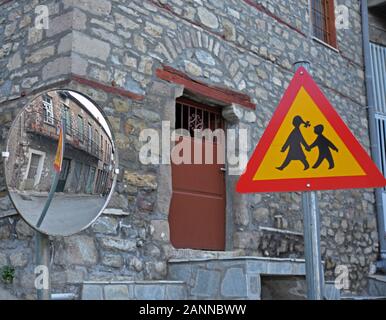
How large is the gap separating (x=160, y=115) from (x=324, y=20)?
13.9 ft

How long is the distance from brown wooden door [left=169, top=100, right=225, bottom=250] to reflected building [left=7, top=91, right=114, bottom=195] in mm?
2257

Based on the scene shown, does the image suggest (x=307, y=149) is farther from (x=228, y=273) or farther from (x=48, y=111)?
(x=228, y=273)

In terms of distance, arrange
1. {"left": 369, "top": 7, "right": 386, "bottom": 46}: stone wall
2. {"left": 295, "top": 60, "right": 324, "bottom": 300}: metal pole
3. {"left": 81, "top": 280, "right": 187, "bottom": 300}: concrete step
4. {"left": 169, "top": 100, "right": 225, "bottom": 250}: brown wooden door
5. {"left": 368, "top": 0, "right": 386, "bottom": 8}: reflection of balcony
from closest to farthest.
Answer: {"left": 295, "top": 60, "right": 324, "bottom": 300}: metal pole
{"left": 81, "top": 280, "right": 187, "bottom": 300}: concrete step
{"left": 169, "top": 100, "right": 225, "bottom": 250}: brown wooden door
{"left": 368, "top": 0, "right": 386, "bottom": 8}: reflection of balcony
{"left": 369, "top": 7, "right": 386, "bottom": 46}: stone wall

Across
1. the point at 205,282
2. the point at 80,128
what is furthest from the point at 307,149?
the point at 205,282

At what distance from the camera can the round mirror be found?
2.54 metres

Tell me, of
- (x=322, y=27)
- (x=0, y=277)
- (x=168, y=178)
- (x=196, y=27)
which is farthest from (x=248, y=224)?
(x=322, y=27)

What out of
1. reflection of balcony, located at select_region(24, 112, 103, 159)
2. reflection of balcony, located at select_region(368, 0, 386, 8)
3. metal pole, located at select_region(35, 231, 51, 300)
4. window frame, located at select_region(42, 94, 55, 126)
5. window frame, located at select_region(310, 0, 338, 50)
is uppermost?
reflection of balcony, located at select_region(368, 0, 386, 8)

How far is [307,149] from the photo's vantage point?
2365 millimetres

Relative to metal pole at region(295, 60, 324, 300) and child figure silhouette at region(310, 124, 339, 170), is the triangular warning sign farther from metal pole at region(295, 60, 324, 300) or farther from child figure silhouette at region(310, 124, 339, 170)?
metal pole at region(295, 60, 324, 300)

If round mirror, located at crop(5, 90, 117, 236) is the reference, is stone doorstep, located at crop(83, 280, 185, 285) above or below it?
below

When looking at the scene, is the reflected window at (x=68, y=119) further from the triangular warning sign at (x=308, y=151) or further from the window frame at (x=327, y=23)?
the window frame at (x=327, y=23)

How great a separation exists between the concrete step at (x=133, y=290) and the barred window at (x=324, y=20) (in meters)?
4.82

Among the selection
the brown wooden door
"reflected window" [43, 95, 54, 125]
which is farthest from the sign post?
the brown wooden door
